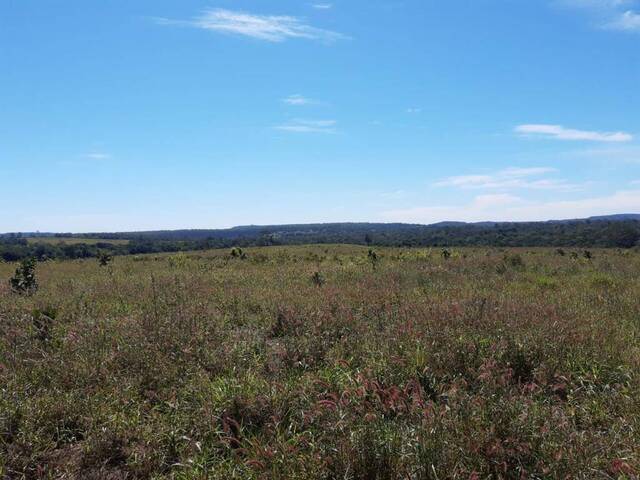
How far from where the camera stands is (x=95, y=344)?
5527mm

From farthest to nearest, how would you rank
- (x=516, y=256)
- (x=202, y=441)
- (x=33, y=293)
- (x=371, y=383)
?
→ (x=516, y=256), (x=33, y=293), (x=371, y=383), (x=202, y=441)

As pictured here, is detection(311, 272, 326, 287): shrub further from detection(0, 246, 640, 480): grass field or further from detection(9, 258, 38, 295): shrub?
detection(9, 258, 38, 295): shrub

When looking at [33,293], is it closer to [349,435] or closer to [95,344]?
[95,344]

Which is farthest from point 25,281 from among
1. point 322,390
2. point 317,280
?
point 322,390

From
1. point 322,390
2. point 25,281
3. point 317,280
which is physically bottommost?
point 322,390

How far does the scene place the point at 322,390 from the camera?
14.7ft

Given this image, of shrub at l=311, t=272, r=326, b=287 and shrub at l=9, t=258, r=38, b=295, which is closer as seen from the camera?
shrub at l=9, t=258, r=38, b=295

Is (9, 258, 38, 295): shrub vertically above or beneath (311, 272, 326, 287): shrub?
above

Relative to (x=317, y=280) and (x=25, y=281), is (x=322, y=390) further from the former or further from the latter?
(x=25, y=281)

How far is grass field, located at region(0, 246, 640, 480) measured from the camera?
3.19m

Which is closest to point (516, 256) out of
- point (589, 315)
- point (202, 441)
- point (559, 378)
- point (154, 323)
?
point (589, 315)

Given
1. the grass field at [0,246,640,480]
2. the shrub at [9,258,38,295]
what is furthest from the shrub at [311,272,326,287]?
the shrub at [9,258,38,295]

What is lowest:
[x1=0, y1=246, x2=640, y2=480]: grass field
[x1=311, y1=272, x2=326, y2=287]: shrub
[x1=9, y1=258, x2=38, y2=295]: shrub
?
[x1=0, y1=246, x2=640, y2=480]: grass field

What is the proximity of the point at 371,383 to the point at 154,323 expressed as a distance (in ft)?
11.0
